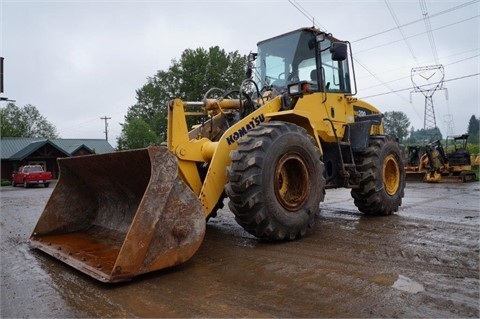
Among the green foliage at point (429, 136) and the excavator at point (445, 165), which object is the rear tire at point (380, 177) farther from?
the green foliage at point (429, 136)

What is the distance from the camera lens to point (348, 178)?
20.5ft

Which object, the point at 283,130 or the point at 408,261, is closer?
the point at 408,261

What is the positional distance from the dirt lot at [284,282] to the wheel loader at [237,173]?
0.74 feet

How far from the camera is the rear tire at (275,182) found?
430cm

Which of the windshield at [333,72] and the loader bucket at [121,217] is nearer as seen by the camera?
the loader bucket at [121,217]

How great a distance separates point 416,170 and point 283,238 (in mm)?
14376

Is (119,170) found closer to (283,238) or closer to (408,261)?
(283,238)

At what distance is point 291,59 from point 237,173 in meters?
2.80

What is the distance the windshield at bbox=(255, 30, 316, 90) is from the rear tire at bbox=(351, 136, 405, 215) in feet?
5.64

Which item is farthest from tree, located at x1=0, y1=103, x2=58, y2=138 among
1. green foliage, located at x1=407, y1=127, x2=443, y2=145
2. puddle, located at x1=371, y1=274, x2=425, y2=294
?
puddle, located at x1=371, y1=274, x2=425, y2=294

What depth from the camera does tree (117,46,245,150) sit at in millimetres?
48375

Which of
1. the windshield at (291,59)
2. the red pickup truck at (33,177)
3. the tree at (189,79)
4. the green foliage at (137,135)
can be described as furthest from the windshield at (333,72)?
the green foliage at (137,135)

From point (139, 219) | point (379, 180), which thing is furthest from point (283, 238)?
point (379, 180)

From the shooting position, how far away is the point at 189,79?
165 ft
